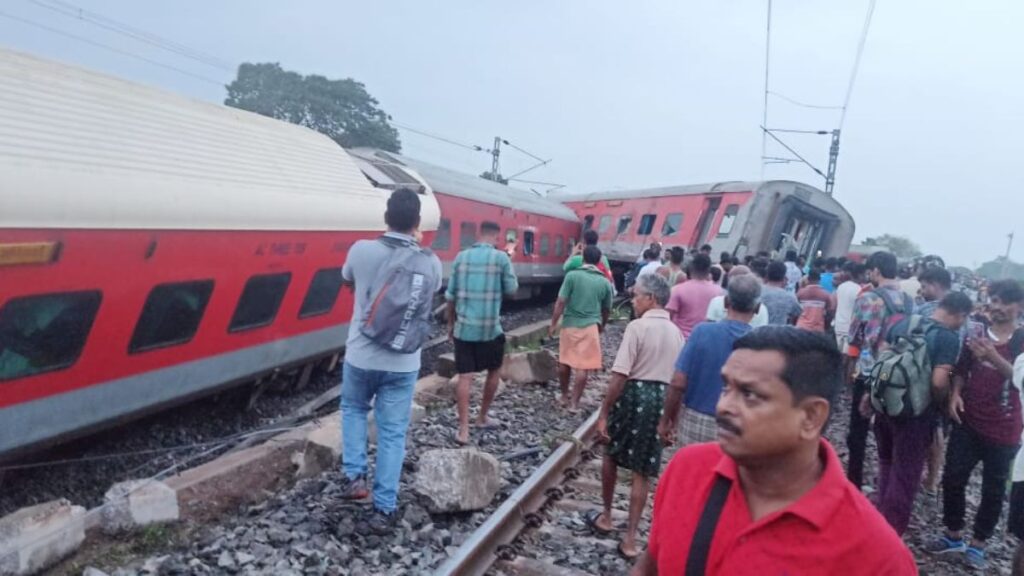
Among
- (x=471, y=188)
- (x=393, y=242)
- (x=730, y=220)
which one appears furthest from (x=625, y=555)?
(x=730, y=220)

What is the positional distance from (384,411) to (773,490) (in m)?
2.85

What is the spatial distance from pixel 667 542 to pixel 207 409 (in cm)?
619

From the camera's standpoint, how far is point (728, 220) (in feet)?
51.6

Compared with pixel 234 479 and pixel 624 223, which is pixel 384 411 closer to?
pixel 234 479

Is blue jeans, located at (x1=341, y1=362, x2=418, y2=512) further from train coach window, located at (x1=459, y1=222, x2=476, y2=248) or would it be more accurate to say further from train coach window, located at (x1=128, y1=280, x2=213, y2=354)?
train coach window, located at (x1=459, y1=222, x2=476, y2=248)

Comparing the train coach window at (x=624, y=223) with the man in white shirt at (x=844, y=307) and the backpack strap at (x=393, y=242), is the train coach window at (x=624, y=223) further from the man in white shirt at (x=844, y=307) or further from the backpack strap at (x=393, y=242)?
the backpack strap at (x=393, y=242)

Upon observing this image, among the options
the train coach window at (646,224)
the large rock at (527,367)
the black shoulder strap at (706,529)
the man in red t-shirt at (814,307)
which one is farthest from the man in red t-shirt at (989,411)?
the train coach window at (646,224)

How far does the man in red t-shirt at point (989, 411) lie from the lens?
445 centimetres

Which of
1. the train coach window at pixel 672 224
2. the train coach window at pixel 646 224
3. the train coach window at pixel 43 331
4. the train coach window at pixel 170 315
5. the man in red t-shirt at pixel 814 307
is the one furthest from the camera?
the train coach window at pixel 646 224

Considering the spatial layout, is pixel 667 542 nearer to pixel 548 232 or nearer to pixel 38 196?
pixel 38 196

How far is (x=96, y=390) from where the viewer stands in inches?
185

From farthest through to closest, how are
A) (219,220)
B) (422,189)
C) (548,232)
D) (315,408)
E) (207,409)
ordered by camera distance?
(548,232) < (422,189) < (315,408) < (207,409) < (219,220)

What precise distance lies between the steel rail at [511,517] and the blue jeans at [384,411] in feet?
1.89

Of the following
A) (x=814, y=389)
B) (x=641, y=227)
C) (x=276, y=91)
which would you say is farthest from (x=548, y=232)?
(x=276, y=91)
